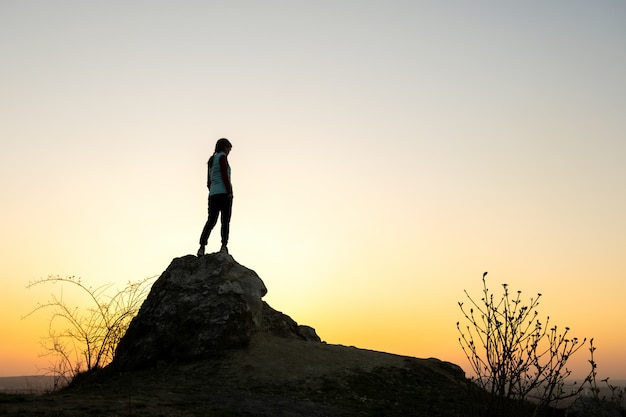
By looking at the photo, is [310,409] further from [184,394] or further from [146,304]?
[146,304]

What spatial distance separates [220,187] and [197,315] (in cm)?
305

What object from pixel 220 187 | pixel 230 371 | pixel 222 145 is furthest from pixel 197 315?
pixel 222 145

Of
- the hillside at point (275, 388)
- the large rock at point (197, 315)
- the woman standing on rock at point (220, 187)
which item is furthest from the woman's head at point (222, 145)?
the hillside at point (275, 388)

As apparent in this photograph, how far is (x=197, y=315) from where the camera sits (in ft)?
40.7

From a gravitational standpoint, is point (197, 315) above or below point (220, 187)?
below

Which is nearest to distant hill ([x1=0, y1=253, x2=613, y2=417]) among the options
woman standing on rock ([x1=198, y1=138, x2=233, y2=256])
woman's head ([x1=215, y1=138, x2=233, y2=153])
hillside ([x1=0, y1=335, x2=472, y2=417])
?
hillside ([x1=0, y1=335, x2=472, y2=417])

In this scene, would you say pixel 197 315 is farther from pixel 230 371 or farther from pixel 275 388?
pixel 275 388

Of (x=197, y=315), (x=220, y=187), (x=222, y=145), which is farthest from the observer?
(x=222, y=145)

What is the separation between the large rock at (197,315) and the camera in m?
12.0

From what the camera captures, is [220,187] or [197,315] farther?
[220,187]

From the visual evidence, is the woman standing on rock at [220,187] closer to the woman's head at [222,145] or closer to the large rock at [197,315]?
the woman's head at [222,145]

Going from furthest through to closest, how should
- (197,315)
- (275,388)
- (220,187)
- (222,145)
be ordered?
(222,145) < (220,187) < (197,315) < (275,388)

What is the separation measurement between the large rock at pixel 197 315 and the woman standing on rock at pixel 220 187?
0.85 meters

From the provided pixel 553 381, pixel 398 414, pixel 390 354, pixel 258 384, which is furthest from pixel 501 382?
pixel 390 354
